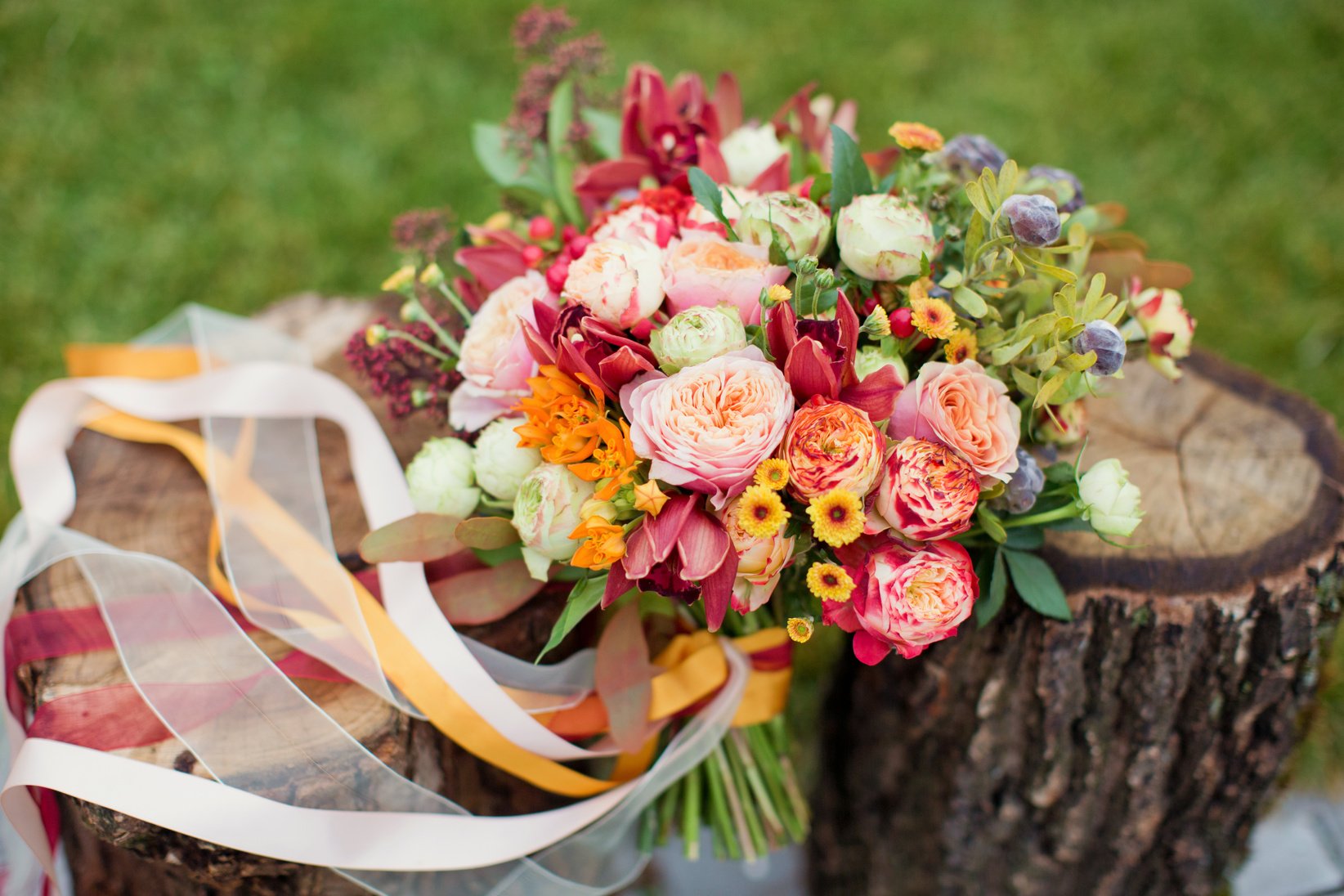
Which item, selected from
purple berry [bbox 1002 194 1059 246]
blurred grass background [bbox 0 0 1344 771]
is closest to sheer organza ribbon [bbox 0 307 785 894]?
purple berry [bbox 1002 194 1059 246]

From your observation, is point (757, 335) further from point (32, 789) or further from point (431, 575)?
point (32, 789)

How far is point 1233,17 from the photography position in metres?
3.48

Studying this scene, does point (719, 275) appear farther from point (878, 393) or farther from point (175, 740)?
point (175, 740)

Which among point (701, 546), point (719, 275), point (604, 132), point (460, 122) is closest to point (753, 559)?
point (701, 546)

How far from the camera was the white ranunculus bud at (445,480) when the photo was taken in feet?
3.84

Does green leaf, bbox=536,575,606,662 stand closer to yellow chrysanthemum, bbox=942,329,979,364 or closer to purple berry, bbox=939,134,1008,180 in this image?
yellow chrysanthemum, bbox=942,329,979,364

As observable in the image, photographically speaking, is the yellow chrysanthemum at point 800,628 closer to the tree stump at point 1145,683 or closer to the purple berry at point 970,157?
the tree stump at point 1145,683

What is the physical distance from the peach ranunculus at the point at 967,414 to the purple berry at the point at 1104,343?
3.7 inches

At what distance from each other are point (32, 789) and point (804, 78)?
2956 mm

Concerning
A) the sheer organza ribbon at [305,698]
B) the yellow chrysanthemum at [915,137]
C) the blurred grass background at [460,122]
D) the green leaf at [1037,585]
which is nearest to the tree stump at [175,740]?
the sheer organza ribbon at [305,698]

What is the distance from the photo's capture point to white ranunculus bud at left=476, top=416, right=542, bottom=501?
3.67 feet

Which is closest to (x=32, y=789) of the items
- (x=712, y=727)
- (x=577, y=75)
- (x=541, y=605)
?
(x=541, y=605)

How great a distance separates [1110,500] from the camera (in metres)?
1.06

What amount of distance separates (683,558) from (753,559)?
0.08 m
